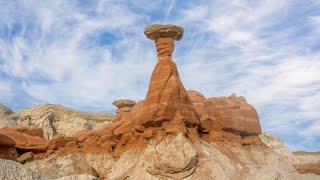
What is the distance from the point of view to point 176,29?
40344mm

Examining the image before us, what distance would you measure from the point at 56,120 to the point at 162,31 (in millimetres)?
42304

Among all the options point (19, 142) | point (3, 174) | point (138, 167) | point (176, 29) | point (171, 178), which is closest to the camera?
point (3, 174)

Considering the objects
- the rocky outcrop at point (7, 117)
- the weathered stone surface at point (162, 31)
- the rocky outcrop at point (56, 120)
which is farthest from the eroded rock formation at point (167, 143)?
the rocky outcrop at point (56, 120)

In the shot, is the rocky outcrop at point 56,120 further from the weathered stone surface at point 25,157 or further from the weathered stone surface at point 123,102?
the weathered stone surface at point 25,157

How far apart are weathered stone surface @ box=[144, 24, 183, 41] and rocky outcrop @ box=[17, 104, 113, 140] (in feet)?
123

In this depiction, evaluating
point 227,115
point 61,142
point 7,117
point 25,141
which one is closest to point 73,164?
point 61,142

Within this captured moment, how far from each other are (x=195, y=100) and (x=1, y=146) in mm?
17241

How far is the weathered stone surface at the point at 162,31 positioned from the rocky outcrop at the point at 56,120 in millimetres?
37351

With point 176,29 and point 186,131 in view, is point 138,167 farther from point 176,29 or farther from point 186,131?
point 176,29

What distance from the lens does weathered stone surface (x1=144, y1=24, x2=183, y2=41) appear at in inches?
1576

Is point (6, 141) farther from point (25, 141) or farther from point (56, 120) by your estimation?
point (56, 120)

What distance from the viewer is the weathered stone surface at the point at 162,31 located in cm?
4003

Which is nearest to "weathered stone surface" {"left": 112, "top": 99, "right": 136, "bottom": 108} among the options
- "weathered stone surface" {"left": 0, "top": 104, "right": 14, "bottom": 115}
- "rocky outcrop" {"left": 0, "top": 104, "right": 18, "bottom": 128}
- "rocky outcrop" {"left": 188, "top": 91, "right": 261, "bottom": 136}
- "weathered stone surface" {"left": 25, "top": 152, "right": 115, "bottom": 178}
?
"weathered stone surface" {"left": 25, "top": 152, "right": 115, "bottom": 178}

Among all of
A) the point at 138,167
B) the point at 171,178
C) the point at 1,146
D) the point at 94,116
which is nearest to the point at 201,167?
the point at 171,178
